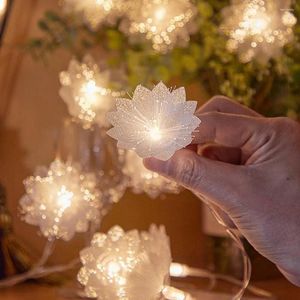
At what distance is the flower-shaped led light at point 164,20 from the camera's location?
96 cm

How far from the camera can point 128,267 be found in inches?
33.4

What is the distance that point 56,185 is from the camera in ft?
3.15

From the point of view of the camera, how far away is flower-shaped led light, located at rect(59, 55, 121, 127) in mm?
1014

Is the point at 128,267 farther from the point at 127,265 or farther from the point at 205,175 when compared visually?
the point at 205,175

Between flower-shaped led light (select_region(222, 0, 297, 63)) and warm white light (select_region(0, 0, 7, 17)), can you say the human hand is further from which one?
warm white light (select_region(0, 0, 7, 17))

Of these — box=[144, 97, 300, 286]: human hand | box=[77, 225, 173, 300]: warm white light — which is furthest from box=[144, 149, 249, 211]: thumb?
box=[77, 225, 173, 300]: warm white light

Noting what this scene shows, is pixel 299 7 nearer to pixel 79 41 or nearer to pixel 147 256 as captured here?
pixel 147 256

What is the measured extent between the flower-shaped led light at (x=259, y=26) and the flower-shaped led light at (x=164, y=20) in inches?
2.1

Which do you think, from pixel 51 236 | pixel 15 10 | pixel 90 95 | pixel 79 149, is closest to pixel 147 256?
pixel 51 236

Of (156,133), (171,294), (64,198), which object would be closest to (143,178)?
(64,198)

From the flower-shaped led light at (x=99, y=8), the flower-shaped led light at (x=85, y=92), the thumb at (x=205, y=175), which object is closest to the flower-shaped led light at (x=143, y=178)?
the flower-shaped led light at (x=85, y=92)

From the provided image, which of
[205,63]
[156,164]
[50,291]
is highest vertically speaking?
[205,63]

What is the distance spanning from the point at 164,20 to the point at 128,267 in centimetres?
32

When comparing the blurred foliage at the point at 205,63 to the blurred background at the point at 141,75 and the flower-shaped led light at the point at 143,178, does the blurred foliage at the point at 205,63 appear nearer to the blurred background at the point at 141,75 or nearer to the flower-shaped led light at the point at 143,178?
the blurred background at the point at 141,75
